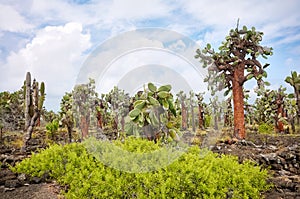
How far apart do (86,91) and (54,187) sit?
10.9 metres

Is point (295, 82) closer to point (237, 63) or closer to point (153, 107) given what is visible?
point (237, 63)

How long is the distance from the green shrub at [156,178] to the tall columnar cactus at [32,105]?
13.0ft

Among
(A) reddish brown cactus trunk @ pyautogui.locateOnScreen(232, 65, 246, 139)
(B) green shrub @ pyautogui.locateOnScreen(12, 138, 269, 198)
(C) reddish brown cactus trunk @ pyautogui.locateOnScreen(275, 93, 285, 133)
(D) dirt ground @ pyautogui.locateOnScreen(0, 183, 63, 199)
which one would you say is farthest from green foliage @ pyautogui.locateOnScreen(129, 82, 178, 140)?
(C) reddish brown cactus trunk @ pyautogui.locateOnScreen(275, 93, 285, 133)

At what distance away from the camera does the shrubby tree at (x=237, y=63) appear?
11055 millimetres

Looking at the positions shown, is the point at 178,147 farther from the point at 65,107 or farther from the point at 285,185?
the point at 65,107

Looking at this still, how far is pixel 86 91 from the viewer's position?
1576 cm

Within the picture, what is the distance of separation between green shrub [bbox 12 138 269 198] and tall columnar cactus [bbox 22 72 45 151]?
3.98 meters

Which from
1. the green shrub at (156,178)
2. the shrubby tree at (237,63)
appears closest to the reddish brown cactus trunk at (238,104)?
the shrubby tree at (237,63)

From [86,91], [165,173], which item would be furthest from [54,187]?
[86,91]

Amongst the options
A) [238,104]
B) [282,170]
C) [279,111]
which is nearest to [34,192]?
[282,170]

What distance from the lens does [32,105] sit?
961 centimetres

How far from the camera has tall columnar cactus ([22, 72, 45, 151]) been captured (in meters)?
9.23

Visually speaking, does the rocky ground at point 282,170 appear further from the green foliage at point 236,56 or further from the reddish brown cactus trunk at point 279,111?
the reddish brown cactus trunk at point 279,111

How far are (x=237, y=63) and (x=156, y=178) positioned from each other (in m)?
8.04
